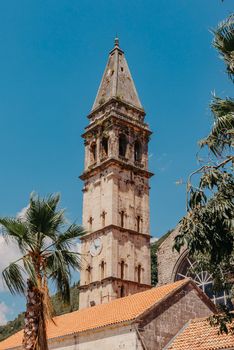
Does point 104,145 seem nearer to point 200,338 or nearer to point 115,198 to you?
point 115,198

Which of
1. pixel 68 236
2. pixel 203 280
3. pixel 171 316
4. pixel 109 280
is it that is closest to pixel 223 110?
pixel 68 236

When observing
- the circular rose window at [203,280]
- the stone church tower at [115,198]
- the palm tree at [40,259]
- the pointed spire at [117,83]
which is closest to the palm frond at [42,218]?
the palm tree at [40,259]

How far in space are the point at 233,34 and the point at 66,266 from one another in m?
7.63

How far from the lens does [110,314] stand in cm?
2178

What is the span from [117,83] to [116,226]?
14244 mm

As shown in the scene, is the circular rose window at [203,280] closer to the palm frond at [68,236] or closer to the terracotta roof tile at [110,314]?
the terracotta roof tile at [110,314]

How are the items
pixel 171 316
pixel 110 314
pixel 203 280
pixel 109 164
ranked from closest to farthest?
1. pixel 171 316
2. pixel 110 314
3. pixel 203 280
4. pixel 109 164

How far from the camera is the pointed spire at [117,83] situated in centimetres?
4575

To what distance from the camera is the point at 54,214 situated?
14641 millimetres

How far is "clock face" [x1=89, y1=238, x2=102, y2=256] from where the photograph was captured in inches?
1550

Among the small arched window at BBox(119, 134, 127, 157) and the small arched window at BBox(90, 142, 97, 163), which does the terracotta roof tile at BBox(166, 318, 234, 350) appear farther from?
the small arched window at BBox(90, 142, 97, 163)

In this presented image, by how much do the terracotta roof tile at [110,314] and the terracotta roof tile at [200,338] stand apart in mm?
1606

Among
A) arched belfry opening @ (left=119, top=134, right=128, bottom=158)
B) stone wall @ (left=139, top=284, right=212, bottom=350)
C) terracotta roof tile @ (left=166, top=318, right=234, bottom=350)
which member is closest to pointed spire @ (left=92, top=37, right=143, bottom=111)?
arched belfry opening @ (left=119, top=134, right=128, bottom=158)

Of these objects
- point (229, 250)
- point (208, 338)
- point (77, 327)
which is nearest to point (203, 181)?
point (229, 250)
